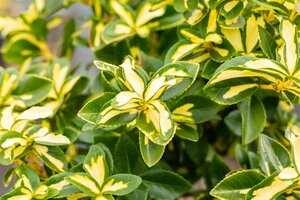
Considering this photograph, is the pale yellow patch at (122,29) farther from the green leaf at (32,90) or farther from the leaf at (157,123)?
the leaf at (157,123)

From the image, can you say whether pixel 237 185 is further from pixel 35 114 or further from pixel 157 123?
pixel 35 114

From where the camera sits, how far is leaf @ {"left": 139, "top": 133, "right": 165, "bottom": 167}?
0.78 meters

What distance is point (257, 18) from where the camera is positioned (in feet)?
2.87

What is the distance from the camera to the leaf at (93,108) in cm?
78

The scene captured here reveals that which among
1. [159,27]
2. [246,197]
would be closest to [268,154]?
[246,197]

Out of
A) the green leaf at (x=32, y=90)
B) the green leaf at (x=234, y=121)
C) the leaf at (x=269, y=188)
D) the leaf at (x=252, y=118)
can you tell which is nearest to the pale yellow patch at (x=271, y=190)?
the leaf at (x=269, y=188)

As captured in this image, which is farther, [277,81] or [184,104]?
[184,104]

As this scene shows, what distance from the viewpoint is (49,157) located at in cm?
87

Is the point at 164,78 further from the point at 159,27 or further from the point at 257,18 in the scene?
the point at 159,27

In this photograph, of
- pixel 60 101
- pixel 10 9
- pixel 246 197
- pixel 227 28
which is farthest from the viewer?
pixel 10 9

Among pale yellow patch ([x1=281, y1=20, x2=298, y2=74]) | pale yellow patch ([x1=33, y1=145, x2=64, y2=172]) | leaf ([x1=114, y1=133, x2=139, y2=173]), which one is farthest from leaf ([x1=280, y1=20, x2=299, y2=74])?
pale yellow patch ([x1=33, y1=145, x2=64, y2=172])

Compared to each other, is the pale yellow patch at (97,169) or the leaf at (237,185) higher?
the pale yellow patch at (97,169)

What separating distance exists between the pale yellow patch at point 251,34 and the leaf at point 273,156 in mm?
159

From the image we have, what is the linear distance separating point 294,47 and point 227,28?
0.48 ft
